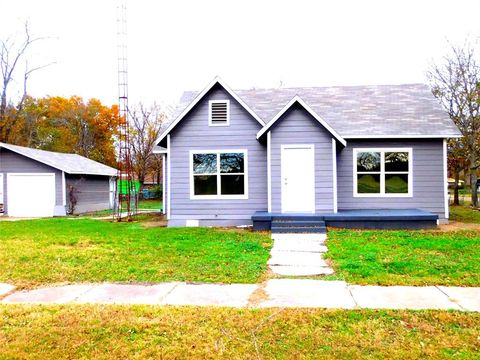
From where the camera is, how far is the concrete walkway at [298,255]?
Result: 23.0ft

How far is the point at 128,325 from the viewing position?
4.31 m

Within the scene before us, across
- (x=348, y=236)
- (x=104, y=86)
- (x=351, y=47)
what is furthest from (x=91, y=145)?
(x=348, y=236)

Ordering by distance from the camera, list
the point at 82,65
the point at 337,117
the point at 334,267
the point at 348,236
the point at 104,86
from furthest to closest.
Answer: the point at 104,86, the point at 82,65, the point at 337,117, the point at 348,236, the point at 334,267

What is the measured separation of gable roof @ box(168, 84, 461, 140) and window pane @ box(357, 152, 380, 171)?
75cm

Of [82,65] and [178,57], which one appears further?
[82,65]

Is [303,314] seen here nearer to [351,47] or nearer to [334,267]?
[334,267]

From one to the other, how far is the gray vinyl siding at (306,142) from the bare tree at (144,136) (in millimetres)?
24860

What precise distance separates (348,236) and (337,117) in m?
5.67

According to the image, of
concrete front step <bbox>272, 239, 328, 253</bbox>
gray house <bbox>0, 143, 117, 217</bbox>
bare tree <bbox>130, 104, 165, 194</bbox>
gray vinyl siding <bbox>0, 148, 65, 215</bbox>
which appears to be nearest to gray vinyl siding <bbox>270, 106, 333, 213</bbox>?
concrete front step <bbox>272, 239, 328, 253</bbox>

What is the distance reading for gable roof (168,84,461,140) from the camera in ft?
43.5

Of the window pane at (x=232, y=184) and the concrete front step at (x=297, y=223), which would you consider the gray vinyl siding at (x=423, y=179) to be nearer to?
the concrete front step at (x=297, y=223)

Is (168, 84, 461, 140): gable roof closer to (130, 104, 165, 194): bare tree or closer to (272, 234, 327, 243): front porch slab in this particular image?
(272, 234, 327, 243): front porch slab

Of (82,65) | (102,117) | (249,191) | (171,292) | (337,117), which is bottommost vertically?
(171,292)

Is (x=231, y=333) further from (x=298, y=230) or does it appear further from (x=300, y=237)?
(x=298, y=230)
